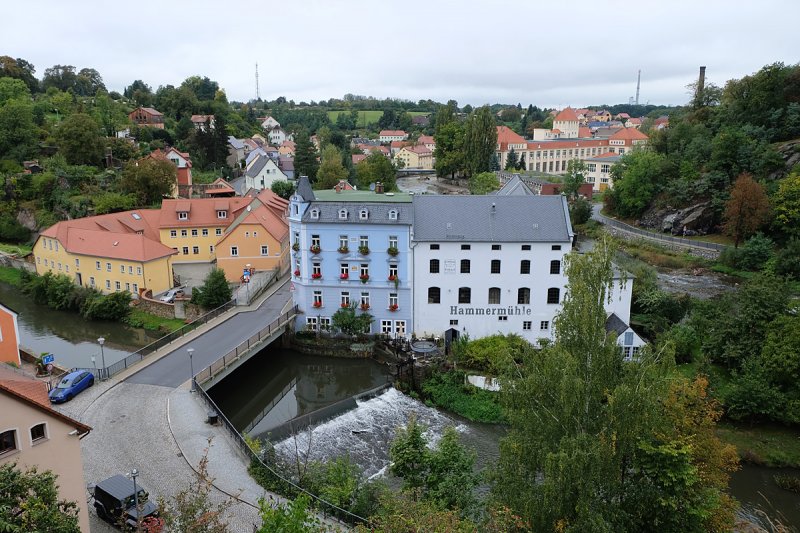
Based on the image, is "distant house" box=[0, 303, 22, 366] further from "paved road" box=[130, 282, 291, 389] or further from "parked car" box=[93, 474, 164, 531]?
"parked car" box=[93, 474, 164, 531]

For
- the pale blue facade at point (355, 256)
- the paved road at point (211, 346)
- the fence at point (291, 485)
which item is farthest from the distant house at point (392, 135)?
the fence at point (291, 485)

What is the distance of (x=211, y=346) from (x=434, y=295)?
11.8 metres

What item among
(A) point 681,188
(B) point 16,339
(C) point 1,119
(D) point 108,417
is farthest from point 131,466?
(C) point 1,119

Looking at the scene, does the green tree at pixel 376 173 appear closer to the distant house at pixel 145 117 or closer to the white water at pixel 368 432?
the white water at pixel 368 432

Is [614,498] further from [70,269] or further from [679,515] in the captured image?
[70,269]

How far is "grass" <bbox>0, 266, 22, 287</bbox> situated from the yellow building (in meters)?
3.73

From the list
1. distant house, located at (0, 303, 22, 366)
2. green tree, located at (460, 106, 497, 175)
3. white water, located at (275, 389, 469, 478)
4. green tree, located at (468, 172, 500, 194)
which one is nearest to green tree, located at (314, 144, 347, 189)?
green tree, located at (468, 172, 500, 194)

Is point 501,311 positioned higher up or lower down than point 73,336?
higher up

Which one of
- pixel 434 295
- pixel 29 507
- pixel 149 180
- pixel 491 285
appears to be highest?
pixel 149 180

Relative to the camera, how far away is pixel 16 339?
86.1 ft

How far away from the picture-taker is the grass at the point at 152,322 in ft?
119

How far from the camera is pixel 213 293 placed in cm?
3588

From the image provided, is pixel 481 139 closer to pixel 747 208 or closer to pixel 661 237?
pixel 661 237

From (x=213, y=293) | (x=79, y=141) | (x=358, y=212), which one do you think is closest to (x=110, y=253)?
(x=213, y=293)
